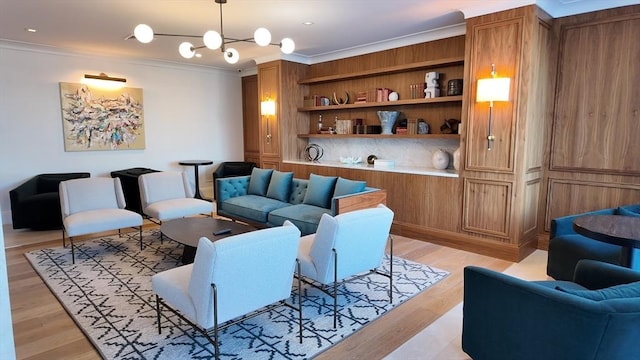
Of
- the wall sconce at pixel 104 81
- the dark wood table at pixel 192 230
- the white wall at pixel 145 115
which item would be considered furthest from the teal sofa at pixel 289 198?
the wall sconce at pixel 104 81

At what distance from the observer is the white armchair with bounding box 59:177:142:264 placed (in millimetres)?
3967

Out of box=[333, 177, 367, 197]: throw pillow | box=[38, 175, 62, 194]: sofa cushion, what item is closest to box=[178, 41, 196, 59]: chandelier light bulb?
box=[333, 177, 367, 197]: throw pillow

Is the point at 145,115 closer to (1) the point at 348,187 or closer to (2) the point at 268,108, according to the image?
(2) the point at 268,108

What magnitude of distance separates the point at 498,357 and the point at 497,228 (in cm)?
244

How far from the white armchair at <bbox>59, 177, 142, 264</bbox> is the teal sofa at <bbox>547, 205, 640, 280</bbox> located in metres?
4.23

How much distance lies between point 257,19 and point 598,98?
3.79 m

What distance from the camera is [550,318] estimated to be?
1.68 meters

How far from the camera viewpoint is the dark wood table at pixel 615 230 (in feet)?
8.19

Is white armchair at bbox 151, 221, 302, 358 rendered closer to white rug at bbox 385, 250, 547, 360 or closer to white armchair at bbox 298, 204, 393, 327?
white armchair at bbox 298, 204, 393, 327

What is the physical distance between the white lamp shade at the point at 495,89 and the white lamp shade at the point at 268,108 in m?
3.55

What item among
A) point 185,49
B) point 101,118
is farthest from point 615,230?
point 101,118

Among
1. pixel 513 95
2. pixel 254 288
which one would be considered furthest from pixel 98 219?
pixel 513 95

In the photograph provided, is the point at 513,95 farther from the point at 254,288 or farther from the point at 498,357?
the point at 254,288

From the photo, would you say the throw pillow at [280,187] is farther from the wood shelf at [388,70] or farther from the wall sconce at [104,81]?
the wall sconce at [104,81]
